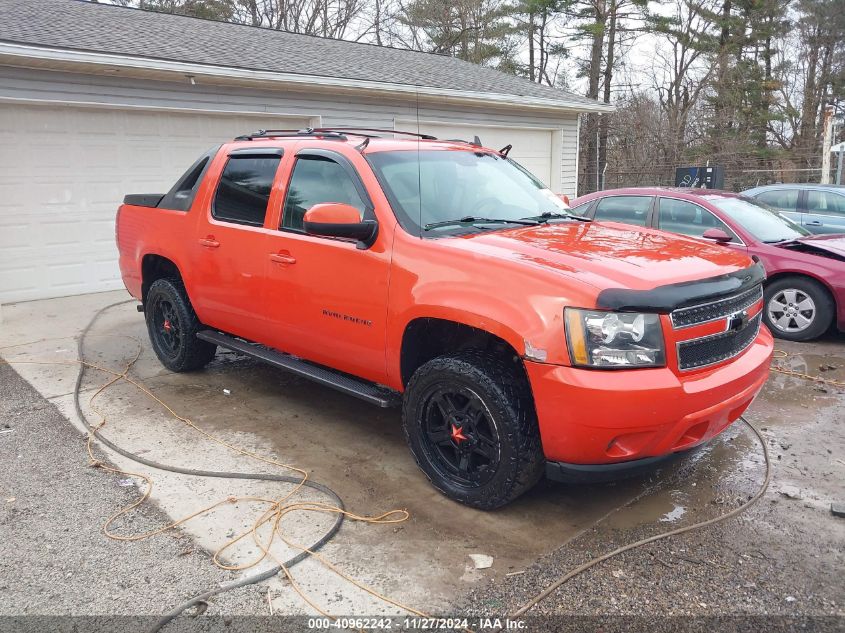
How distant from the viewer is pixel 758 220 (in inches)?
290

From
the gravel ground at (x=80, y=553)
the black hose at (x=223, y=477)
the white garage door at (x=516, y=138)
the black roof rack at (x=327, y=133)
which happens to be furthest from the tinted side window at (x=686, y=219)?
the white garage door at (x=516, y=138)

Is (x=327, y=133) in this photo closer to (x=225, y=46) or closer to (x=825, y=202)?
(x=225, y=46)

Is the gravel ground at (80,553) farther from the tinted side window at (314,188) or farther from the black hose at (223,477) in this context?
the tinted side window at (314,188)

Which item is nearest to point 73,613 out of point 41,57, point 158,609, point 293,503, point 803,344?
point 158,609

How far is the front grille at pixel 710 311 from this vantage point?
10.0ft

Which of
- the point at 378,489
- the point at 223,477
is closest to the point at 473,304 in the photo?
the point at 378,489

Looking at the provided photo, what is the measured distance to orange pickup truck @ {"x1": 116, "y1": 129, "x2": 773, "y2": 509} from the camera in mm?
2975

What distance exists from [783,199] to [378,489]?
33.5 ft

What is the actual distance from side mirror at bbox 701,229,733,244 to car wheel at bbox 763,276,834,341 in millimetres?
774

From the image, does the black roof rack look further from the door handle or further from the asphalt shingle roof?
the asphalt shingle roof

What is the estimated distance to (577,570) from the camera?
291cm

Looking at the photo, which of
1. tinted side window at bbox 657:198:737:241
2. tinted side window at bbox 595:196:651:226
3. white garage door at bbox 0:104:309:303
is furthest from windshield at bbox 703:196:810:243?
white garage door at bbox 0:104:309:303

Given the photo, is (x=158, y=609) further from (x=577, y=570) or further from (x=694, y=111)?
(x=694, y=111)

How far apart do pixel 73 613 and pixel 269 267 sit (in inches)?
94.1
